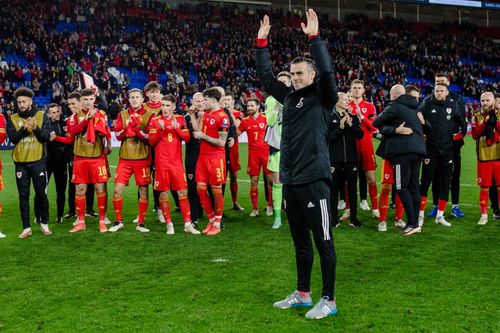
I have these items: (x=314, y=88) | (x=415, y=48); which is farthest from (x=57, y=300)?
(x=415, y=48)

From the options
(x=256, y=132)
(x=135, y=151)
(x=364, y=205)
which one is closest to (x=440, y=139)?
(x=364, y=205)

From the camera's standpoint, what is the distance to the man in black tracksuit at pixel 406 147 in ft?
25.6

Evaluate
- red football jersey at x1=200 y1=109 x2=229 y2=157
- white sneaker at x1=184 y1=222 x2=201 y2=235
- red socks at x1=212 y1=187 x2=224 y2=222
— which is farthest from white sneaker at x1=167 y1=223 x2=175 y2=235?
red football jersey at x1=200 y1=109 x2=229 y2=157

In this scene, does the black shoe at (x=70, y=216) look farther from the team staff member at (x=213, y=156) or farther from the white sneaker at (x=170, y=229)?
the team staff member at (x=213, y=156)

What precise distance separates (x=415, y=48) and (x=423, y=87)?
7.42m

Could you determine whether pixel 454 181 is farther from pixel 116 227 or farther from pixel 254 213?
pixel 116 227

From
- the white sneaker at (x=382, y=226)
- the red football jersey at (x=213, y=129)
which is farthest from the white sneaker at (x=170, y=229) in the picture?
the white sneaker at (x=382, y=226)

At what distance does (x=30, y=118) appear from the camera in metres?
8.05

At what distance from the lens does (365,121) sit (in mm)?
9031

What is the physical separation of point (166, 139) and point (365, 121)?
3.11 m

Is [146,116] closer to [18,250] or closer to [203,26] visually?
[18,250]

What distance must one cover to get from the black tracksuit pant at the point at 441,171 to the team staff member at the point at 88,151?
4.73 metres

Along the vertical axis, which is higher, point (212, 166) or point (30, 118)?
point (30, 118)

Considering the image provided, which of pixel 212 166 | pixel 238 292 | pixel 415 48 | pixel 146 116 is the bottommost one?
pixel 238 292
